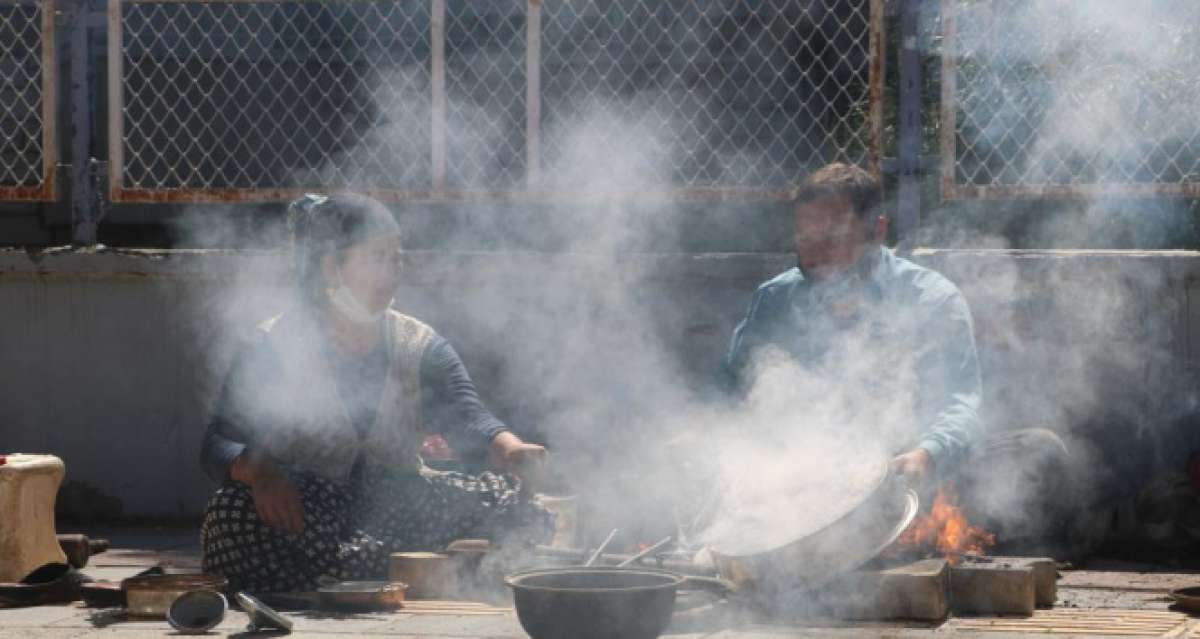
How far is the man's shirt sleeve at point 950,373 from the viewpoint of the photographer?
6.30 m

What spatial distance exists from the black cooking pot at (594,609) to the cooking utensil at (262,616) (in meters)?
0.85

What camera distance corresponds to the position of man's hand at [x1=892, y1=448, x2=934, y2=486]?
592 centimetres

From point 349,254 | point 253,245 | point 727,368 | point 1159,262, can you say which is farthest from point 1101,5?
point 253,245

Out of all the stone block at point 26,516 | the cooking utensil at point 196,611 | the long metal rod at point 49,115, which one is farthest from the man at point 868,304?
the long metal rod at point 49,115

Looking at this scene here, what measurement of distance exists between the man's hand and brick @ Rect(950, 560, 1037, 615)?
1.06ft

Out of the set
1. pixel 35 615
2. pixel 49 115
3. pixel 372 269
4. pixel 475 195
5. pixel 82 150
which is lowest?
pixel 35 615

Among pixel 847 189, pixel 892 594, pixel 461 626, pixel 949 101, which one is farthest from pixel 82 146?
pixel 892 594

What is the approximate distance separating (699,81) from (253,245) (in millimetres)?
2803

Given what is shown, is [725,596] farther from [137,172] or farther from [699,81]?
[137,172]

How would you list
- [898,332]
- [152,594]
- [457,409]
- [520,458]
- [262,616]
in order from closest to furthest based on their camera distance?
[262,616]
[152,594]
[520,458]
[898,332]
[457,409]

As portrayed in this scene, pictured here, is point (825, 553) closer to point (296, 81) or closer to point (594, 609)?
point (594, 609)

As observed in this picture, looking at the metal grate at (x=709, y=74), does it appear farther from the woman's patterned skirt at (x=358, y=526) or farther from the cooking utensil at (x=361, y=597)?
the cooking utensil at (x=361, y=597)

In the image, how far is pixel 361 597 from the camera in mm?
5867

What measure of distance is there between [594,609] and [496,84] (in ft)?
20.2
